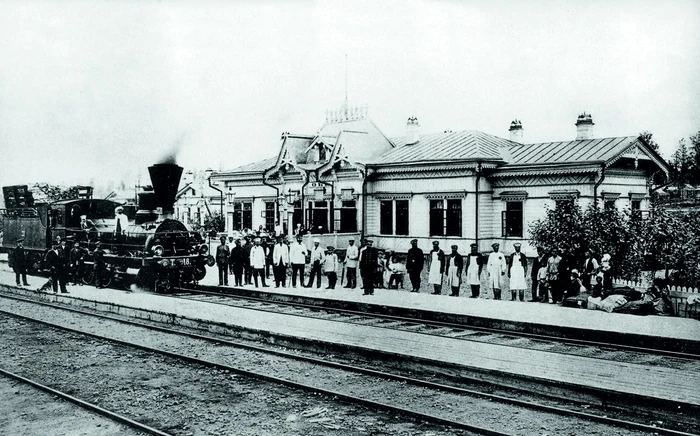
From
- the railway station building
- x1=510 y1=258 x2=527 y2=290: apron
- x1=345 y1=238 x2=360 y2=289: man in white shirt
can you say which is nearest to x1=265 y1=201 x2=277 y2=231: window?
the railway station building

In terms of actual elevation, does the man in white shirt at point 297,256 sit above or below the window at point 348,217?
below

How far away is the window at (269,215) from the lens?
30.6 m

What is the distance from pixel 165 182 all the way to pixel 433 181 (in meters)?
10.9

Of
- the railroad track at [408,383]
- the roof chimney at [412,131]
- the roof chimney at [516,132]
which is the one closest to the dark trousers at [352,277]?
the railroad track at [408,383]

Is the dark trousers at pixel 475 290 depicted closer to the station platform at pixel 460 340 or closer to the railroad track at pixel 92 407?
the station platform at pixel 460 340

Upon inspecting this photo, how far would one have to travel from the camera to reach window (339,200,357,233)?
27234 mm

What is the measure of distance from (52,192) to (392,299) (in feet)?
122

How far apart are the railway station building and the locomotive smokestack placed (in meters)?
7.86

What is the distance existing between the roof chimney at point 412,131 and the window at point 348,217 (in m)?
3.96

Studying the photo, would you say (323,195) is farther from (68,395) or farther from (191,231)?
(68,395)

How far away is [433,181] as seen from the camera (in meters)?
24.7

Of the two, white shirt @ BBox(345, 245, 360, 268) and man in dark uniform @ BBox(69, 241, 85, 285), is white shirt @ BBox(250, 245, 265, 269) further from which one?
man in dark uniform @ BBox(69, 241, 85, 285)

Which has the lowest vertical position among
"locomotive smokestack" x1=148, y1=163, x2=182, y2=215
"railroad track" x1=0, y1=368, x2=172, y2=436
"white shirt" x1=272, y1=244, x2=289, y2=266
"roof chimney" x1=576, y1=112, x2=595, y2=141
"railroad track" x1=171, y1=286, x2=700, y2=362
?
"railroad track" x1=0, y1=368, x2=172, y2=436

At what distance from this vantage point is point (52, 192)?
147ft
